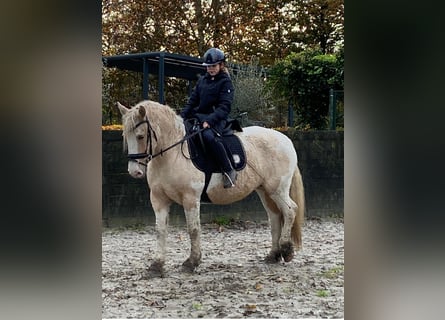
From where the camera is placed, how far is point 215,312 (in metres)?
4.22

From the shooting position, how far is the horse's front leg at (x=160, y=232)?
15.6ft

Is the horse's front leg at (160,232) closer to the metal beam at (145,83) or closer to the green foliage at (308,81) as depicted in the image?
the metal beam at (145,83)

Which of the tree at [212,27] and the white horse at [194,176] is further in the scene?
the tree at [212,27]

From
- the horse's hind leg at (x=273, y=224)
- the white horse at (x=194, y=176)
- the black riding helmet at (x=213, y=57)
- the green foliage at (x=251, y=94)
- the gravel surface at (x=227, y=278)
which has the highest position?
the black riding helmet at (x=213, y=57)

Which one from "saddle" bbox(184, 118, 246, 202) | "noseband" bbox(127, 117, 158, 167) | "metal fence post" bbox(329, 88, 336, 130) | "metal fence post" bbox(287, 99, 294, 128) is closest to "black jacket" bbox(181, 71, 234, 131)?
"saddle" bbox(184, 118, 246, 202)

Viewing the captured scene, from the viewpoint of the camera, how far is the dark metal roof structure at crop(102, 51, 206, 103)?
5.15 metres

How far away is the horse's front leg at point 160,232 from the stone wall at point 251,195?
1.68ft

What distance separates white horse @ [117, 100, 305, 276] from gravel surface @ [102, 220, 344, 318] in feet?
0.55

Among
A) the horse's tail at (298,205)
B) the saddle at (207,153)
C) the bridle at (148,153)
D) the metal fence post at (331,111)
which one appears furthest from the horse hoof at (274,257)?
the metal fence post at (331,111)

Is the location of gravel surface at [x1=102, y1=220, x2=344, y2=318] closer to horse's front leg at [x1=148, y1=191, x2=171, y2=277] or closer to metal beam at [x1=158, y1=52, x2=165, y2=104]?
horse's front leg at [x1=148, y1=191, x2=171, y2=277]

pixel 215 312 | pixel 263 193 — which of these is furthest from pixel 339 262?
pixel 215 312

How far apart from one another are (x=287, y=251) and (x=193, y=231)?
34.0 inches
